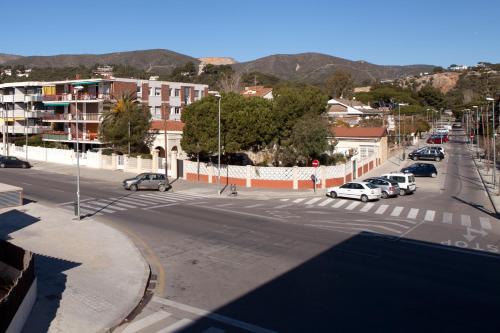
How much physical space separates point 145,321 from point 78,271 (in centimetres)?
510

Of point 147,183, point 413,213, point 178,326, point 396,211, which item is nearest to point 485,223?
point 413,213

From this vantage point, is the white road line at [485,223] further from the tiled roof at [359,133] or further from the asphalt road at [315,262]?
the tiled roof at [359,133]

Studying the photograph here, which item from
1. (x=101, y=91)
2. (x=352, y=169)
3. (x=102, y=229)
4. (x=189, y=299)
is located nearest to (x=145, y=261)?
(x=189, y=299)

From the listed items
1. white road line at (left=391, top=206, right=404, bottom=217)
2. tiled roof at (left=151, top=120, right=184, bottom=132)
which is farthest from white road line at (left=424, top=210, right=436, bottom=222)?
tiled roof at (left=151, top=120, right=184, bottom=132)

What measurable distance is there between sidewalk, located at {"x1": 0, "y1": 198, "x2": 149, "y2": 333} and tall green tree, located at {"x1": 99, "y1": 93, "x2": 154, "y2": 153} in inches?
1016

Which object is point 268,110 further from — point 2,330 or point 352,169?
point 2,330

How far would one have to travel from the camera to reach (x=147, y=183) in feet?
131

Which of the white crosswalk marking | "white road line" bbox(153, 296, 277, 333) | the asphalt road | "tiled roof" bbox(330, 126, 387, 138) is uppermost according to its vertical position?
"tiled roof" bbox(330, 126, 387, 138)

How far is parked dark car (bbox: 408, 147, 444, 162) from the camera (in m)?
64.6

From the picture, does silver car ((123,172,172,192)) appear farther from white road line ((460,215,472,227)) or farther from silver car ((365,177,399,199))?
white road line ((460,215,472,227))

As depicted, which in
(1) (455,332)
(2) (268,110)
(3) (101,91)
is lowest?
(1) (455,332)

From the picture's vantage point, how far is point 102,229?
24469mm

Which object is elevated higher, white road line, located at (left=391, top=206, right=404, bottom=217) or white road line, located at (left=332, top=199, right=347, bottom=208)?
white road line, located at (left=332, top=199, right=347, bottom=208)

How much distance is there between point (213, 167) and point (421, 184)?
59.7ft
